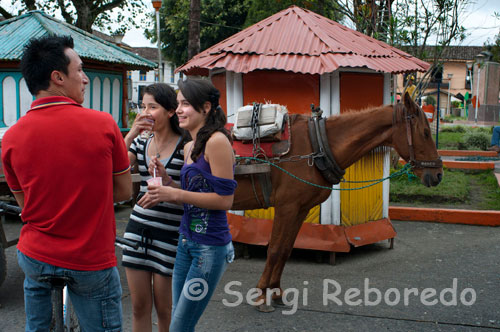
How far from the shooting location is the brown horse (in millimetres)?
4574

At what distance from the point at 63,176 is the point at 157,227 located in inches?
36.6

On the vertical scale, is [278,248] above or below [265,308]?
above

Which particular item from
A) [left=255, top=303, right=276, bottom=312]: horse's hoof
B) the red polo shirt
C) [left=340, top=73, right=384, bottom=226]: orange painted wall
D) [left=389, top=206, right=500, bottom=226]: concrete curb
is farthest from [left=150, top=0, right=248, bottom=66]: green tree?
the red polo shirt

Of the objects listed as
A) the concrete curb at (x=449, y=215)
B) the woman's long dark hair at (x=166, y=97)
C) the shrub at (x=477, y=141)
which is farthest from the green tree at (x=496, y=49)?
the woman's long dark hair at (x=166, y=97)

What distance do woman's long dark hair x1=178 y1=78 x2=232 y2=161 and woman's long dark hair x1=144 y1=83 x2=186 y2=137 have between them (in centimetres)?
30

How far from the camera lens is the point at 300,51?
571cm

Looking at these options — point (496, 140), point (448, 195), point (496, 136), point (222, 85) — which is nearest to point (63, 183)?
point (222, 85)

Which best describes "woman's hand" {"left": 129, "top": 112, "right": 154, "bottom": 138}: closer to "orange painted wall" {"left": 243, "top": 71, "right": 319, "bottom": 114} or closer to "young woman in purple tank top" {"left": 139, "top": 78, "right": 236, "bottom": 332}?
"young woman in purple tank top" {"left": 139, "top": 78, "right": 236, "bottom": 332}

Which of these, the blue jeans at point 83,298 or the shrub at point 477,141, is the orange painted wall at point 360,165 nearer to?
the blue jeans at point 83,298

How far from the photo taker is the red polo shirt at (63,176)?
201cm

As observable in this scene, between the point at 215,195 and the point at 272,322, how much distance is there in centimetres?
225

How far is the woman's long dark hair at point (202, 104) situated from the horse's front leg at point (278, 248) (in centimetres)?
205

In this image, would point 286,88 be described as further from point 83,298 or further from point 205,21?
point 205,21

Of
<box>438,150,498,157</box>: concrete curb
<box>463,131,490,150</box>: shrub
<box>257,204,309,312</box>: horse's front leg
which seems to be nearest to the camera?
<box>257,204,309,312</box>: horse's front leg
